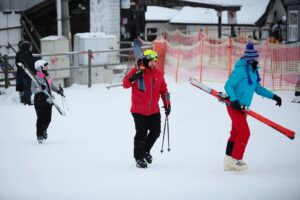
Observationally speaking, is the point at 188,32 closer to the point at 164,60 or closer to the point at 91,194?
the point at 164,60

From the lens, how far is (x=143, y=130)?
24.1ft

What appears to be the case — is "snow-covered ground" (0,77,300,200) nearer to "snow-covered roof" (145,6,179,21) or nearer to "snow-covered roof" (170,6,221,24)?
"snow-covered roof" (170,6,221,24)

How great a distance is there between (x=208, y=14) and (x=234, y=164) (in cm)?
3116

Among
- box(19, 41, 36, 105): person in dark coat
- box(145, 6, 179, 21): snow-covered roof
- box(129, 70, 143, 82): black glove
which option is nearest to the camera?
box(129, 70, 143, 82): black glove

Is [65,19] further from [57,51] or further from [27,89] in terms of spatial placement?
[27,89]

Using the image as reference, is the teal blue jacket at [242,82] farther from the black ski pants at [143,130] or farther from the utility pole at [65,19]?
the utility pole at [65,19]

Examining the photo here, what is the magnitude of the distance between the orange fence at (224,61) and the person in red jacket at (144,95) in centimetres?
826

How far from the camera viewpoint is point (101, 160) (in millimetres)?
8117

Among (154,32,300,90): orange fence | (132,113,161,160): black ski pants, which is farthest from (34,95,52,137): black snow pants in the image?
(154,32,300,90): orange fence

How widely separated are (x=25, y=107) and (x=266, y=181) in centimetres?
820

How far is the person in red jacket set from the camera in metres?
7.23

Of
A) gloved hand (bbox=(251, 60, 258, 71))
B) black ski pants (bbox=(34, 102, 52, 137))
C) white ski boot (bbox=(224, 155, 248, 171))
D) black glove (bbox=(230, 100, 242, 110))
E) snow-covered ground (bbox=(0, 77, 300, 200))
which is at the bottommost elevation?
snow-covered ground (bbox=(0, 77, 300, 200))

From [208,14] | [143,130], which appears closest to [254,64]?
[143,130]

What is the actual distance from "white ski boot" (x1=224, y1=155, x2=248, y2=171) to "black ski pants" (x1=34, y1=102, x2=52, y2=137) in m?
3.50
